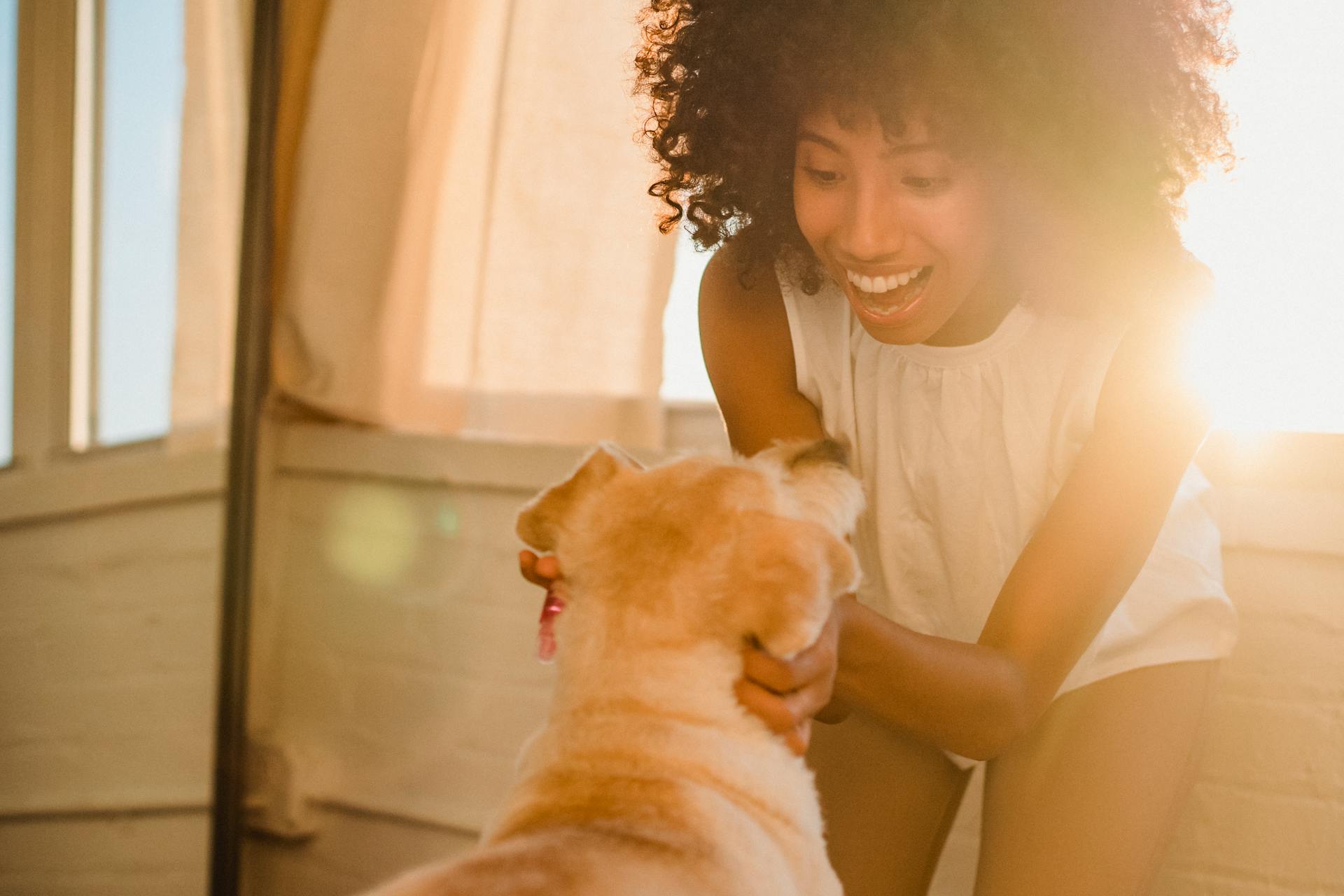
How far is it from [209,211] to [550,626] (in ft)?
5.67

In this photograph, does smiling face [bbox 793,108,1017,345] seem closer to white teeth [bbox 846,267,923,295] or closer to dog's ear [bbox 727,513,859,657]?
white teeth [bbox 846,267,923,295]

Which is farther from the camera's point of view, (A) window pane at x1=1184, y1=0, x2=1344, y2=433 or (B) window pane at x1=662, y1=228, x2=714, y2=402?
(B) window pane at x1=662, y1=228, x2=714, y2=402

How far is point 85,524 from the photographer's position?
90.9 inches

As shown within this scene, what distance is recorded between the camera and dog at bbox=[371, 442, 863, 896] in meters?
1.14

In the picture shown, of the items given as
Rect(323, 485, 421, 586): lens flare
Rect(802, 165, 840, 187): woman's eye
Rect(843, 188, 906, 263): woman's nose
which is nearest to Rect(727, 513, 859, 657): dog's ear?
Rect(843, 188, 906, 263): woman's nose

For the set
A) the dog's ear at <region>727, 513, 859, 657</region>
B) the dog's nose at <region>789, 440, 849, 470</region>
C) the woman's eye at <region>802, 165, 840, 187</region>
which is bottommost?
the dog's ear at <region>727, 513, 859, 657</region>

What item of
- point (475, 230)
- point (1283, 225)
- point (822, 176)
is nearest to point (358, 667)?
point (475, 230)

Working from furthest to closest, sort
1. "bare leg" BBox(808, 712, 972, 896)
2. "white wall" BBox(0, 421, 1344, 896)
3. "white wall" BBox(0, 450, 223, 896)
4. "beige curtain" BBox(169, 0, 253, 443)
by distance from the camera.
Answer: "beige curtain" BBox(169, 0, 253, 443) < "white wall" BBox(0, 450, 223, 896) < "white wall" BBox(0, 421, 1344, 896) < "bare leg" BBox(808, 712, 972, 896)

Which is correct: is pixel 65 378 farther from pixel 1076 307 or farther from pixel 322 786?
pixel 1076 307

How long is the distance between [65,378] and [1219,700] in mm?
2327

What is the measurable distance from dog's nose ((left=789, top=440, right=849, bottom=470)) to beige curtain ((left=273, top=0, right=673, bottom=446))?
103 centimetres

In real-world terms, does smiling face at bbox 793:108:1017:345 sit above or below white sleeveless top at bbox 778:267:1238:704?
above

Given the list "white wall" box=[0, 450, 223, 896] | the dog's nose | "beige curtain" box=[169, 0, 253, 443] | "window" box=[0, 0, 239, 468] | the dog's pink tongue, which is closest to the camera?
the dog's pink tongue

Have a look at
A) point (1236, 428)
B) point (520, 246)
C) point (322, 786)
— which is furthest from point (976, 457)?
point (322, 786)
